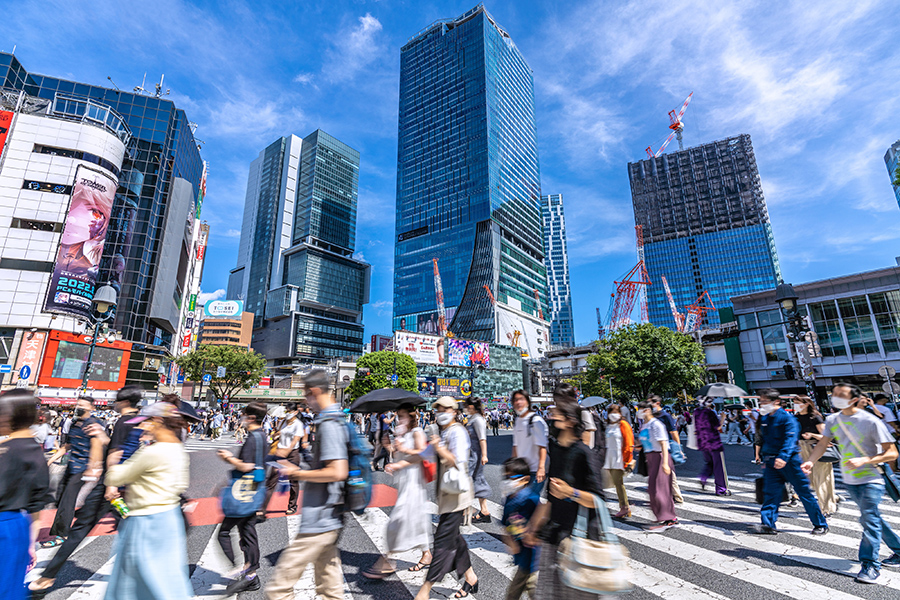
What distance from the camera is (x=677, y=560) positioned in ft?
16.0

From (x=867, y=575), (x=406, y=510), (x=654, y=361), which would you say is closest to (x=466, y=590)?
(x=406, y=510)

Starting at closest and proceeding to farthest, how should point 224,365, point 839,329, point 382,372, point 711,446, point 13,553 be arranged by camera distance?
point 13,553 < point 711,446 < point 839,329 < point 224,365 < point 382,372

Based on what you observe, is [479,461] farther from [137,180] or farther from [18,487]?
[137,180]

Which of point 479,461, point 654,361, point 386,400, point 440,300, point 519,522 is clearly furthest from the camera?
point 440,300

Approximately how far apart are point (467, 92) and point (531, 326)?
233 feet

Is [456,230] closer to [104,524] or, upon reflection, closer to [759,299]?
[759,299]

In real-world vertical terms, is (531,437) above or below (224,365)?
below

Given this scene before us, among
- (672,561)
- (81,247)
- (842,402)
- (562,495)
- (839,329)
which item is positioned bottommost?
(672,561)

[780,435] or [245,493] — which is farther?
[780,435]

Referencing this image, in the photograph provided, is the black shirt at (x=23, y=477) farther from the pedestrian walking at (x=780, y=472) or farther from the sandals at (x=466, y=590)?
the pedestrian walking at (x=780, y=472)

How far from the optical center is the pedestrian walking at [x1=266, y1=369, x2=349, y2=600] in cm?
304

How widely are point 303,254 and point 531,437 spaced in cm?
13106

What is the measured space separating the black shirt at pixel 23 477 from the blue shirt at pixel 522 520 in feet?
11.6

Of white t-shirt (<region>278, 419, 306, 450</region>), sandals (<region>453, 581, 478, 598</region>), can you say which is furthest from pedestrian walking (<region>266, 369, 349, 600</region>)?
white t-shirt (<region>278, 419, 306, 450</region>)
